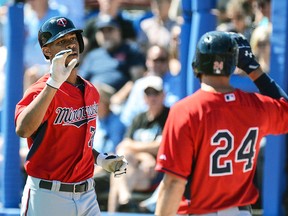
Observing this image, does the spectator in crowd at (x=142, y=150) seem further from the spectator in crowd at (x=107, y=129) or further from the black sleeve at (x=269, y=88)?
the black sleeve at (x=269, y=88)

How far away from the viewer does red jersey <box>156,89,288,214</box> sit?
362 cm

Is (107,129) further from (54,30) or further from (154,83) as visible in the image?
(54,30)

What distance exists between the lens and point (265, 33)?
6641 millimetres

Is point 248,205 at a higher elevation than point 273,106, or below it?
below

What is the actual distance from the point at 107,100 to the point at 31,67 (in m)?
0.80

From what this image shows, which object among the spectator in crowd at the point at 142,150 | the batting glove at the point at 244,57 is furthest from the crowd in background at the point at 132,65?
the batting glove at the point at 244,57

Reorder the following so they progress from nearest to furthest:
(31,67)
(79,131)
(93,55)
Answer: (79,131) < (31,67) < (93,55)

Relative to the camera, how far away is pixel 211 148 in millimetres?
3646

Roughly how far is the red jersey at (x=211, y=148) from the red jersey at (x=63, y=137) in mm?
512

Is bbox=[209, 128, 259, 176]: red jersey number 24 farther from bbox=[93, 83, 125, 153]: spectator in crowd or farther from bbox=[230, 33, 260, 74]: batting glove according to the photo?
bbox=[93, 83, 125, 153]: spectator in crowd

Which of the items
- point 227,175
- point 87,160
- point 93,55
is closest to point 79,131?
point 87,160

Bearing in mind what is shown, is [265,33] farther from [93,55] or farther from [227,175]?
[227,175]

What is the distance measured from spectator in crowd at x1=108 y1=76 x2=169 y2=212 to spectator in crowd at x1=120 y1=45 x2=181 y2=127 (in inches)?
7.9

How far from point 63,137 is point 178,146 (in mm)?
662
